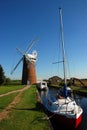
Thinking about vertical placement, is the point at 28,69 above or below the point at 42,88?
above

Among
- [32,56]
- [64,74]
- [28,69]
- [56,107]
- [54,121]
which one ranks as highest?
[32,56]

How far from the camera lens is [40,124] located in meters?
15.4

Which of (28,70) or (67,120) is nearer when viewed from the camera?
(67,120)

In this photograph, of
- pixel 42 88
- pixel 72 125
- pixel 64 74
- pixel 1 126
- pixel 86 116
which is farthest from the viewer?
pixel 42 88

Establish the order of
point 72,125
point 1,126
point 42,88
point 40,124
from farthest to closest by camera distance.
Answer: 1. point 42,88
2. point 72,125
3. point 40,124
4. point 1,126

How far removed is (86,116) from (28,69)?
212 ft

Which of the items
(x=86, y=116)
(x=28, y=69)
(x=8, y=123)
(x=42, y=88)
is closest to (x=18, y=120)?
(x=8, y=123)

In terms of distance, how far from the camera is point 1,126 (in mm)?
13625

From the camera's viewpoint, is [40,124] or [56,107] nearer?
[40,124]

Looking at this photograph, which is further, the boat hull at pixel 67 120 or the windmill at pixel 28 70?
the windmill at pixel 28 70

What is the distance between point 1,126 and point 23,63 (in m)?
73.5

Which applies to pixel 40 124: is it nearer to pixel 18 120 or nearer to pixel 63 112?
pixel 18 120

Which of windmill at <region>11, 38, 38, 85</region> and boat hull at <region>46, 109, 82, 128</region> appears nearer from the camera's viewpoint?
boat hull at <region>46, 109, 82, 128</region>

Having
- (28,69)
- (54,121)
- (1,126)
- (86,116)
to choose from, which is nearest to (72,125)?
(54,121)
